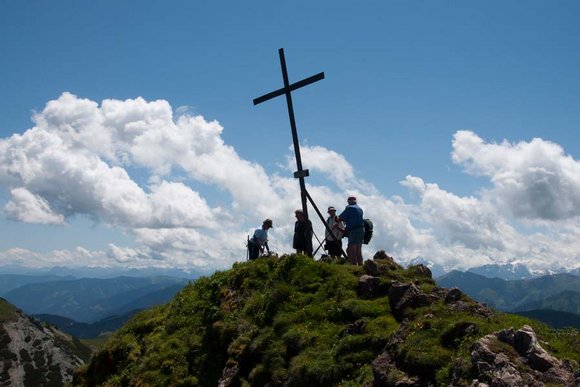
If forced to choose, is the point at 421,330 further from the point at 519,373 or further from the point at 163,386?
the point at 163,386

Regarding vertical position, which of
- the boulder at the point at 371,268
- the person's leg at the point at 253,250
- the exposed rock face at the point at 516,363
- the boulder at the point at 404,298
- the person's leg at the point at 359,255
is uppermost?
the person's leg at the point at 253,250

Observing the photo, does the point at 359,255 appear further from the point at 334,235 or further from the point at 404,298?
the point at 404,298

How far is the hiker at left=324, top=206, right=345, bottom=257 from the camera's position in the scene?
73.8ft

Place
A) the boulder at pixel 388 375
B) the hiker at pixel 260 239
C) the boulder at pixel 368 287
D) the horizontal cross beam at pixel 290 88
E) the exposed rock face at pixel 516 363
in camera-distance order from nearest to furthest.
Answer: the exposed rock face at pixel 516 363, the boulder at pixel 388 375, the boulder at pixel 368 287, the horizontal cross beam at pixel 290 88, the hiker at pixel 260 239

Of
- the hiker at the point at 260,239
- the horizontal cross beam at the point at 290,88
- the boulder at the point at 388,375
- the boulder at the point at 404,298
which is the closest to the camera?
the boulder at the point at 388,375

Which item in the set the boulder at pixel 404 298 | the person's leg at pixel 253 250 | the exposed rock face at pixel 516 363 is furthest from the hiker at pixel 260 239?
the exposed rock face at pixel 516 363

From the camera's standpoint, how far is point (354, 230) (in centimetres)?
2088

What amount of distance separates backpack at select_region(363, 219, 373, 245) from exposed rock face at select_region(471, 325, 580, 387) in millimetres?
10971

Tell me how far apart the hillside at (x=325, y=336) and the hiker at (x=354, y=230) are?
111 centimetres

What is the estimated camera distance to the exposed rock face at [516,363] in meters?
9.21

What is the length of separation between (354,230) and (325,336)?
7025 millimetres

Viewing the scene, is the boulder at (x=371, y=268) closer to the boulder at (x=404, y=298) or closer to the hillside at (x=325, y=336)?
the hillside at (x=325, y=336)

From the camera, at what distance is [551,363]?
9672mm

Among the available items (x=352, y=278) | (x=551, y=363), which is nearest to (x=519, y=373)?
(x=551, y=363)
